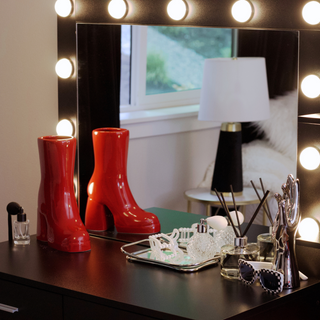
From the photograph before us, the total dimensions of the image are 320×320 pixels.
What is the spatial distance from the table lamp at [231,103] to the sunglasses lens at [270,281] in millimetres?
361

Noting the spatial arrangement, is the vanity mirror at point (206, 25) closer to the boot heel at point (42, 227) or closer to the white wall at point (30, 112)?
the white wall at point (30, 112)

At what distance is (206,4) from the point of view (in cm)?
140

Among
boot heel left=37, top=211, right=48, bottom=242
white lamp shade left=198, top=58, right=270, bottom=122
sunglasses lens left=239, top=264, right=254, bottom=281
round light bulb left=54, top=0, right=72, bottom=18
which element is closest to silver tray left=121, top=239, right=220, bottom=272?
sunglasses lens left=239, top=264, right=254, bottom=281

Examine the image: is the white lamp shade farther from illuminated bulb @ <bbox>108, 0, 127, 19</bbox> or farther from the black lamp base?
illuminated bulb @ <bbox>108, 0, 127, 19</bbox>

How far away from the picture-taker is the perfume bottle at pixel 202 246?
1261 millimetres

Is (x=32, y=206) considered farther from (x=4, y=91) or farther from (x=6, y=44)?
(x=6, y=44)

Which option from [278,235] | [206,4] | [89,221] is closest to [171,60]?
[206,4]

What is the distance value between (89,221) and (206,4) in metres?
0.65

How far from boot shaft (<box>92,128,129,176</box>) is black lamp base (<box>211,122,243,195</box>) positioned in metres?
0.25

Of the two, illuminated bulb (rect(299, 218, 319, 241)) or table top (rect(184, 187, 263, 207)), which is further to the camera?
table top (rect(184, 187, 263, 207))

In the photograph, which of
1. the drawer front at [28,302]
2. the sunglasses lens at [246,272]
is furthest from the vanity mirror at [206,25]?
the drawer front at [28,302]

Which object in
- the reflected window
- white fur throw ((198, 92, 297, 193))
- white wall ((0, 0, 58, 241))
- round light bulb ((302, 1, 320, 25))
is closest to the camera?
round light bulb ((302, 1, 320, 25))

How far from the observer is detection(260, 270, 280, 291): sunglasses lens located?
3.52 ft

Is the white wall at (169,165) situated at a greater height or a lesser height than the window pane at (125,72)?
lesser
